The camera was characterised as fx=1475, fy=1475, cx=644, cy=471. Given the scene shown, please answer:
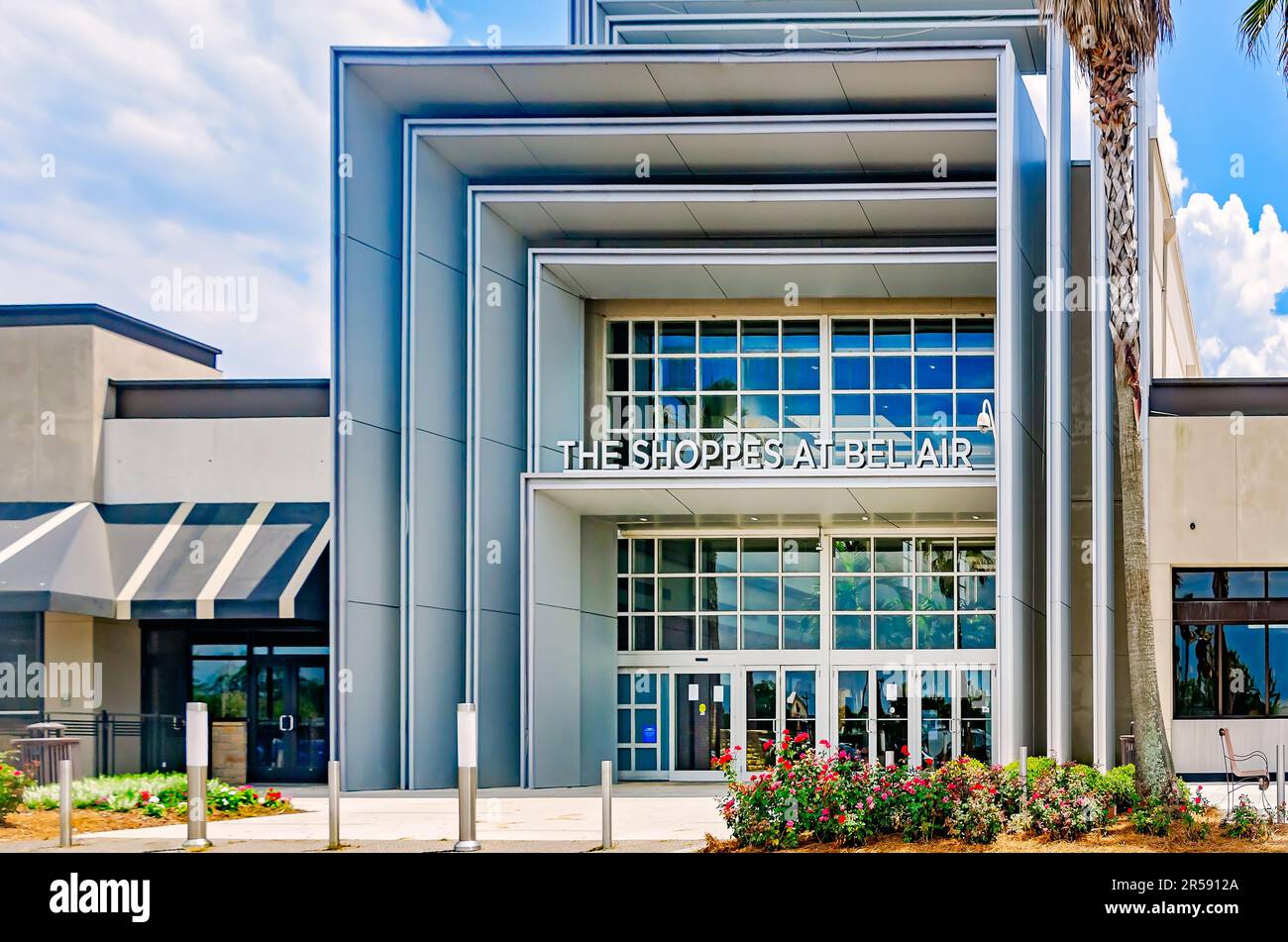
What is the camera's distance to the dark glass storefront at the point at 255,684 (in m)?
28.4

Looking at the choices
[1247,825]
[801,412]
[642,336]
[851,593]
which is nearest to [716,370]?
[642,336]

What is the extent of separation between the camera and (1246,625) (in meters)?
27.2

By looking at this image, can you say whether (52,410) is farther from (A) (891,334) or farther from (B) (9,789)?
(A) (891,334)

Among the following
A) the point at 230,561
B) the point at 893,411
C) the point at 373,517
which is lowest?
the point at 230,561

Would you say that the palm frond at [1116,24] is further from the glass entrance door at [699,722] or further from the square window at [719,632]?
the glass entrance door at [699,722]

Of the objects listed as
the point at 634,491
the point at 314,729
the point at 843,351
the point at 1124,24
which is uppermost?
the point at 1124,24

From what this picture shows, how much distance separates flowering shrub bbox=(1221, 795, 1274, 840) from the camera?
1489 cm

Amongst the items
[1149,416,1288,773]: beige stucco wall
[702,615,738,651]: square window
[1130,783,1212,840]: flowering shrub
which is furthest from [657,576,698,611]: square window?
[1130,783,1212,840]: flowering shrub

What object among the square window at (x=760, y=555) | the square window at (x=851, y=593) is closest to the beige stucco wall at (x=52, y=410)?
the square window at (x=760, y=555)

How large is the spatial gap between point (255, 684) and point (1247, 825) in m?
19.4

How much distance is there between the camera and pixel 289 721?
93.4 feet
